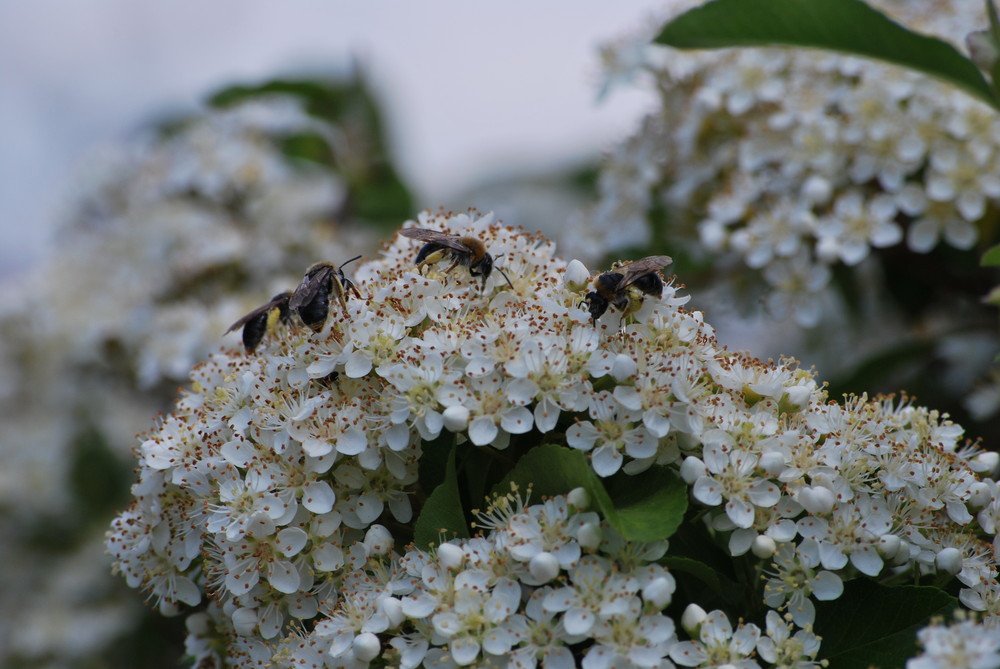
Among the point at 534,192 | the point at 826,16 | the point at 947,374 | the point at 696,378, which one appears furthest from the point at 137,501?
the point at 534,192

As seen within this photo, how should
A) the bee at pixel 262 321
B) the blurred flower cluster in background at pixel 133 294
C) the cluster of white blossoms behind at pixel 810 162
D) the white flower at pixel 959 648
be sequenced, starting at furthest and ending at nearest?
1. the blurred flower cluster in background at pixel 133 294
2. the cluster of white blossoms behind at pixel 810 162
3. the bee at pixel 262 321
4. the white flower at pixel 959 648

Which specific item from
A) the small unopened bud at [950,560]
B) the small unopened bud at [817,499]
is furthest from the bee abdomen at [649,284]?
the small unopened bud at [950,560]

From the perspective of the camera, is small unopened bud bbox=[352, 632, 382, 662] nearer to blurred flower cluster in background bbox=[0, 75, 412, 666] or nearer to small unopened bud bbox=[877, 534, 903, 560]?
small unopened bud bbox=[877, 534, 903, 560]

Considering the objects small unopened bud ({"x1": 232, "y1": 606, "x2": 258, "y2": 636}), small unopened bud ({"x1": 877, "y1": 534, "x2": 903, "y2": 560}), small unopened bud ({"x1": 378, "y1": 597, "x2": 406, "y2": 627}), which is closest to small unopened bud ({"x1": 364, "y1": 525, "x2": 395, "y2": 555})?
small unopened bud ({"x1": 378, "y1": 597, "x2": 406, "y2": 627})

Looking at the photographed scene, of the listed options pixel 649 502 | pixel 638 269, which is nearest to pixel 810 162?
pixel 638 269

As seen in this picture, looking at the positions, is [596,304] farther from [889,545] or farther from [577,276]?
[889,545]

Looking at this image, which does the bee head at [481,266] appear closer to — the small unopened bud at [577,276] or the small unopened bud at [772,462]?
the small unopened bud at [577,276]

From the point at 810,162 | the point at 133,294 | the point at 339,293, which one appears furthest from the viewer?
the point at 133,294
